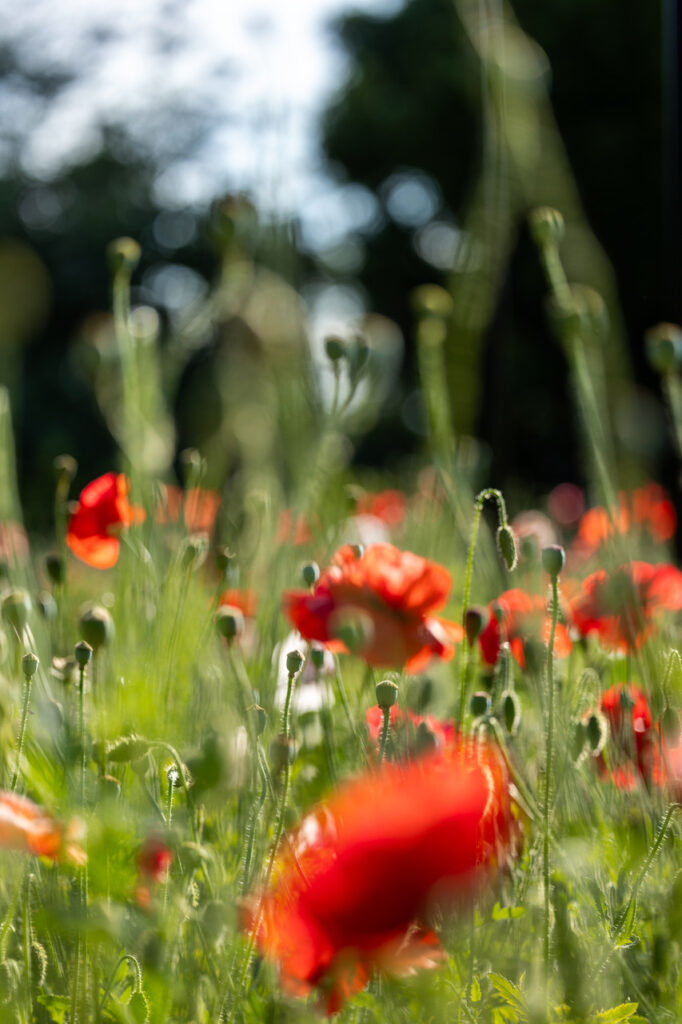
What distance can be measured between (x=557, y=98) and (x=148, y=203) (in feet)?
12.0

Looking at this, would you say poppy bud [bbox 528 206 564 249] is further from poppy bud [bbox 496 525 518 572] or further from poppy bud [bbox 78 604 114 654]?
poppy bud [bbox 78 604 114 654]

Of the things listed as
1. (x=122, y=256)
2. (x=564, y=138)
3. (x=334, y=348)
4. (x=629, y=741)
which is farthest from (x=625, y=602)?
(x=564, y=138)

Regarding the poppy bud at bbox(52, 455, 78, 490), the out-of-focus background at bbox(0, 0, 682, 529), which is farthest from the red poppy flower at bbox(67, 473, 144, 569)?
the out-of-focus background at bbox(0, 0, 682, 529)

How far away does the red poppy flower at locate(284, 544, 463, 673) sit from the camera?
667 millimetres

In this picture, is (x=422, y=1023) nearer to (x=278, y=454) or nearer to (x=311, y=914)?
(x=311, y=914)

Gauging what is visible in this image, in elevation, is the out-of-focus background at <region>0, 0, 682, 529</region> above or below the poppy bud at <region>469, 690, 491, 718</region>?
below

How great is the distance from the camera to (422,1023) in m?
0.56

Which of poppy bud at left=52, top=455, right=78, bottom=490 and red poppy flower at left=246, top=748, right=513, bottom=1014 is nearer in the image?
red poppy flower at left=246, top=748, right=513, bottom=1014

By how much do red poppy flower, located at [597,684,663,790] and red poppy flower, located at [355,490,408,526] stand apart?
A: 3.95 feet

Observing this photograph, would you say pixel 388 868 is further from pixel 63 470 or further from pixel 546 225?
pixel 63 470

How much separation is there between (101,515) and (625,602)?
493mm

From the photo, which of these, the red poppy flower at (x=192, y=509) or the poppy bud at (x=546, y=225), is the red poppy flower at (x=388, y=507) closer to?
the red poppy flower at (x=192, y=509)

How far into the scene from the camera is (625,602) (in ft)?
2.52

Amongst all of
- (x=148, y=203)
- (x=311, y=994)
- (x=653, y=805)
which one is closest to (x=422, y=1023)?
(x=311, y=994)
